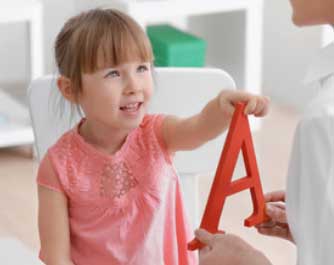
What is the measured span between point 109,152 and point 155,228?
138 mm

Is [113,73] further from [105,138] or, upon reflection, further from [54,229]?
[54,229]

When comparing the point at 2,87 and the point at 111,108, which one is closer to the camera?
the point at 111,108

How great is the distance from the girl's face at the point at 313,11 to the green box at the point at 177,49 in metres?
2.18

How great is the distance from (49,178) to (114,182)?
0.33 ft

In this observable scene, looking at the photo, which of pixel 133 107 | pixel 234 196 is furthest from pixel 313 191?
pixel 234 196

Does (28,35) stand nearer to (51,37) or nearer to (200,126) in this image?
(51,37)

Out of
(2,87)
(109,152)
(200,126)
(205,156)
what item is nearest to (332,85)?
(200,126)

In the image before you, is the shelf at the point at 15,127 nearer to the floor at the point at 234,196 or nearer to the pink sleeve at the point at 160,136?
the floor at the point at 234,196

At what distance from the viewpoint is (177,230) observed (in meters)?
1.57

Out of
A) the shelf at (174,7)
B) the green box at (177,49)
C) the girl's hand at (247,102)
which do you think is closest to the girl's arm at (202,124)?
the girl's hand at (247,102)

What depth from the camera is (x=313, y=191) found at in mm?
1063

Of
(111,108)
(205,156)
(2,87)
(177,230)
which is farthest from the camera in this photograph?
(2,87)

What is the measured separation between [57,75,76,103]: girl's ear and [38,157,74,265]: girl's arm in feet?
0.42

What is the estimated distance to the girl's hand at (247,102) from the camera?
1339mm
